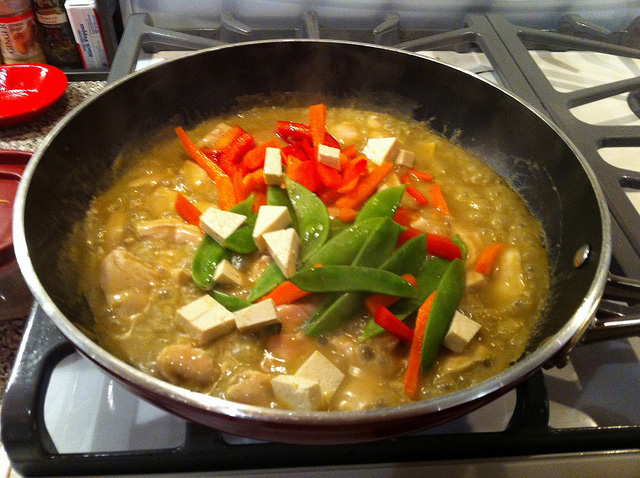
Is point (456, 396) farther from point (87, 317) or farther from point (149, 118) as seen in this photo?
point (149, 118)

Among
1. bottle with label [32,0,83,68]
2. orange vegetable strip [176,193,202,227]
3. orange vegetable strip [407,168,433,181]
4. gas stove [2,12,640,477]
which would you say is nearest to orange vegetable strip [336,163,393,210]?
orange vegetable strip [407,168,433,181]

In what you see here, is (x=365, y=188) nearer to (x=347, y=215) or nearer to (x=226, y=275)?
(x=347, y=215)

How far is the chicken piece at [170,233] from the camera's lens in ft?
4.63

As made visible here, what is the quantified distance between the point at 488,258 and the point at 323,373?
26.2 inches

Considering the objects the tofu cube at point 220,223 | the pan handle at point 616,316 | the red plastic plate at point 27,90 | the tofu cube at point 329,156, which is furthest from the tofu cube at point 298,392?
the red plastic plate at point 27,90

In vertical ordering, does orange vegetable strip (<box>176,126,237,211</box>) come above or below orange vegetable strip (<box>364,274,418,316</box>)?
above

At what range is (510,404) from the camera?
1.20 metres

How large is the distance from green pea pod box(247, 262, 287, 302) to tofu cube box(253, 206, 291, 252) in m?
0.09

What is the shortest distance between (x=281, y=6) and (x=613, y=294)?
206 centimetres

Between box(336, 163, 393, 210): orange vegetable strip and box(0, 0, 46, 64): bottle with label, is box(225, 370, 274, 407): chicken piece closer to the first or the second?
box(336, 163, 393, 210): orange vegetable strip

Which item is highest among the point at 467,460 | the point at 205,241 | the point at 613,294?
the point at 205,241

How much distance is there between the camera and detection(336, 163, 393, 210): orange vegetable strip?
1.53 meters

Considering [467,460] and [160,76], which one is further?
[160,76]

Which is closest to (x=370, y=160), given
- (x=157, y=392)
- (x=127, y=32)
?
(x=157, y=392)
